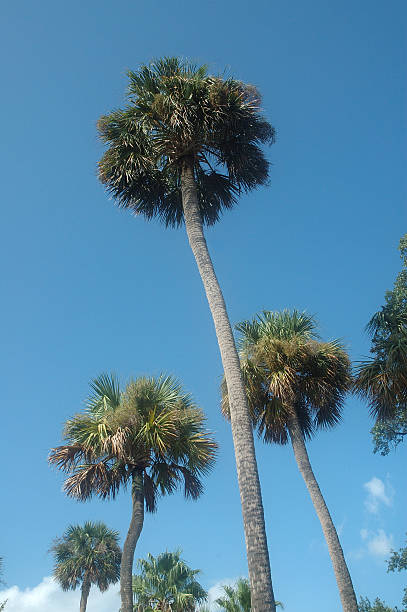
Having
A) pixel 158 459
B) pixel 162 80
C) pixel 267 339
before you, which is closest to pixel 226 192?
pixel 162 80

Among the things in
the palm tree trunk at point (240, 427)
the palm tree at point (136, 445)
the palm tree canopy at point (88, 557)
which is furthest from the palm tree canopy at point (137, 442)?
the palm tree canopy at point (88, 557)

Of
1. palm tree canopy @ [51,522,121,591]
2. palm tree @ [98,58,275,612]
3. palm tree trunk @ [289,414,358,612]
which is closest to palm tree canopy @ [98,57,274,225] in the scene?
palm tree @ [98,58,275,612]

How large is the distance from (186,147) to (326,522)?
959 centimetres

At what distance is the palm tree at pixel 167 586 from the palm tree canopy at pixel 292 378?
24.0 ft

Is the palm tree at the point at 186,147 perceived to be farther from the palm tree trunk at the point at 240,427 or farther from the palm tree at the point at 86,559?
the palm tree at the point at 86,559

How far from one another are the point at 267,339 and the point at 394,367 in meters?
3.61

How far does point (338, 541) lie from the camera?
12117 mm

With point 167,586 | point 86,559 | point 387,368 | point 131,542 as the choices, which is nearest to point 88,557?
point 86,559

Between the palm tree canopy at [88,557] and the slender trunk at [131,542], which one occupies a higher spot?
the palm tree canopy at [88,557]

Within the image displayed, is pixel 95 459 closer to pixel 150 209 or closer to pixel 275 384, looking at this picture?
pixel 275 384

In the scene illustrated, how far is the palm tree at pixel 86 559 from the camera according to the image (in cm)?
2572

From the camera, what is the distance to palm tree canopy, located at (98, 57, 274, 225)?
475 inches

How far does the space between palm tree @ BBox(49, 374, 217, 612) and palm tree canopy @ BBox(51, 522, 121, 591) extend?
14177mm

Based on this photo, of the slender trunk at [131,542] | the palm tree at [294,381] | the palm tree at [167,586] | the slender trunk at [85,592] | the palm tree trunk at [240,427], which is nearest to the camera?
the palm tree trunk at [240,427]
